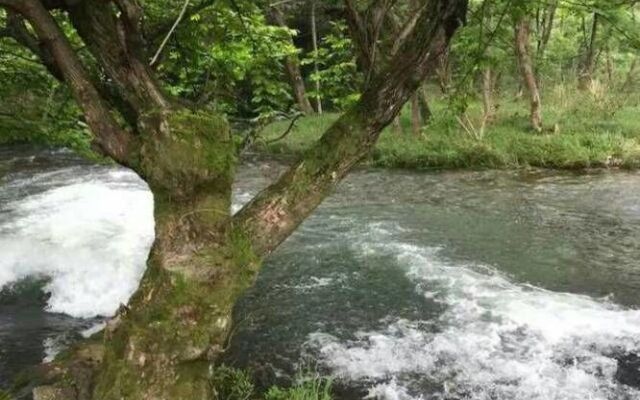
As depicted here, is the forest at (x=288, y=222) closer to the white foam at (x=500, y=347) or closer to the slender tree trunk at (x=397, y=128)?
the white foam at (x=500, y=347)

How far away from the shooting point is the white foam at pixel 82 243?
9055 millimetres

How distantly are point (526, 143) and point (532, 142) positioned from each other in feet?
0.47

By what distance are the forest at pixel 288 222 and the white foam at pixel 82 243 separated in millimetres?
75

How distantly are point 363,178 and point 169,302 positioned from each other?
12133 millimetres

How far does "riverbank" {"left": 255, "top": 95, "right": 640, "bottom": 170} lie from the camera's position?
15.9 m

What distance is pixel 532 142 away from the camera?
658 inches

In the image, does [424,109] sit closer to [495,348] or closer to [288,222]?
[495,348]

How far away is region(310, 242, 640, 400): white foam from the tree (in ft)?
6.81

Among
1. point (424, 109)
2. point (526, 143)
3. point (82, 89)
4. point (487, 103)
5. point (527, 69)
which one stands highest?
point (82, 89)

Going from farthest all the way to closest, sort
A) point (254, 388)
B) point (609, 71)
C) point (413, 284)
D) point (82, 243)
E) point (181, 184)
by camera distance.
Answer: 1. point (609, 71)
2. point (82, 243)
3. point (413, 284)
4. point (254, 388)
5. point (181, 184)

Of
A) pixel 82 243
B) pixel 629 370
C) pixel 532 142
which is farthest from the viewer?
pixel 532 142

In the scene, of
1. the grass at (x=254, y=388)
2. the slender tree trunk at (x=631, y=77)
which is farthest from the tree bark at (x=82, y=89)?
the slender tree trunk at (x=631, y=77)

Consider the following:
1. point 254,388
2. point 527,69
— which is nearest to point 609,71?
point 527,69

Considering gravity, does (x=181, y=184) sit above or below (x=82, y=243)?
above
